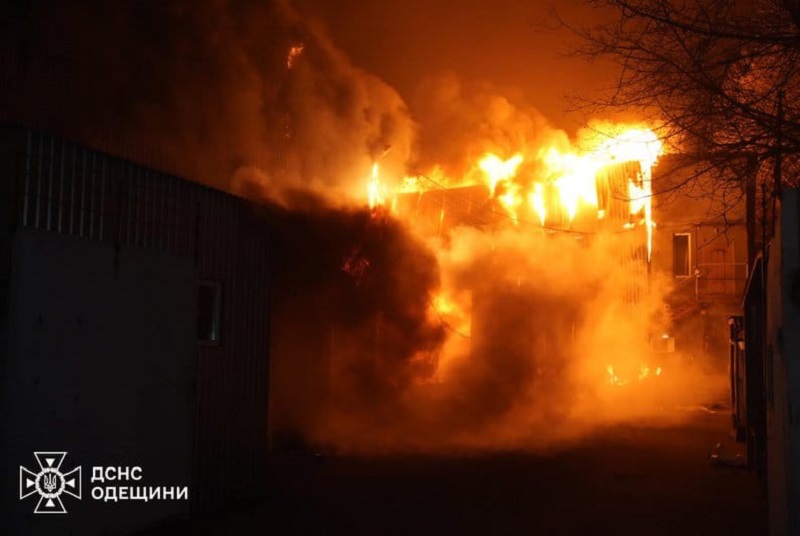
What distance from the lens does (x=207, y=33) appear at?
17.2m

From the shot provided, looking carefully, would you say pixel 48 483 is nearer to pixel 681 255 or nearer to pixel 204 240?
pixel 204 240

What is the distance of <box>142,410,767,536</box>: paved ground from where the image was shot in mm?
8398

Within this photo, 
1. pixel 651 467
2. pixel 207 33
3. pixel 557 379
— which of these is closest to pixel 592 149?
pixel 651 467

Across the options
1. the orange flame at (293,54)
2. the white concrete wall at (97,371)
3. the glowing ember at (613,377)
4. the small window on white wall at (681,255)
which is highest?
the orange flame at (293,54)

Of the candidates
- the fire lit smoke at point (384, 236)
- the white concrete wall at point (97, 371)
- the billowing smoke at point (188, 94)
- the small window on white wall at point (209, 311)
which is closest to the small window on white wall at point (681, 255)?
the fire lit smoke at point (384, 236)

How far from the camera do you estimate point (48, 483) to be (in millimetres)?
6324

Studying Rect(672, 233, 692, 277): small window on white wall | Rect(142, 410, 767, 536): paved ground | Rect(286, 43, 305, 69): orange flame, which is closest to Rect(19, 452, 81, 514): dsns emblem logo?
Rect(142, 410, 767, 536): paved ground

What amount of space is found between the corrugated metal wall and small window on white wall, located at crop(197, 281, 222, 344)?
8 cm

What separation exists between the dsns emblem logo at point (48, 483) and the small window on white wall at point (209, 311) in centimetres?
257

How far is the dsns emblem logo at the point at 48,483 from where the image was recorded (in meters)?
6.13

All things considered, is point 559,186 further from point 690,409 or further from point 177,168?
point 177,168

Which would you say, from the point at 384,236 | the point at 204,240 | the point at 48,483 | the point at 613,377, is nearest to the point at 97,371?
the point at 48,483

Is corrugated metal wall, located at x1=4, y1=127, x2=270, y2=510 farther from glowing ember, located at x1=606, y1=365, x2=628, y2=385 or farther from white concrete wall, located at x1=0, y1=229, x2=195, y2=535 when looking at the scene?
glowing ember, located at x1=606, y1=365, x2=628, y2=385

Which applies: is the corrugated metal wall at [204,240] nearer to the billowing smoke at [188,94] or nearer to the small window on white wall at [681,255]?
the billowing smoke at [188,94]
